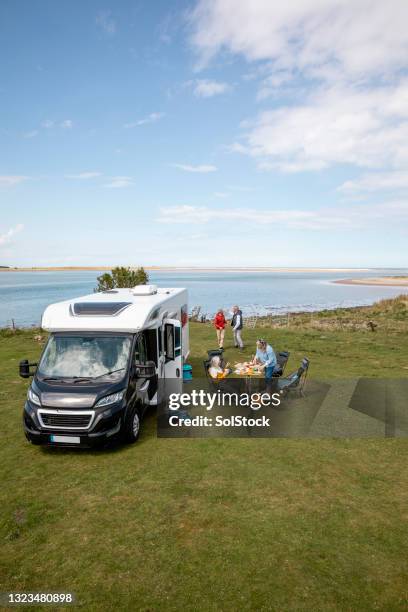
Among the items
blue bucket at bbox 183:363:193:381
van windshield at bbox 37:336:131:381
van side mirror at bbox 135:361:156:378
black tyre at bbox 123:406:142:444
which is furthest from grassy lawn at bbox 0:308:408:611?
blue bucket at bbox 183:363:193:381

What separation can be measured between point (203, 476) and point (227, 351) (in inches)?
448

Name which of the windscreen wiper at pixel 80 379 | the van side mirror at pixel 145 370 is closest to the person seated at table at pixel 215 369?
the van side mirror at pixel 145 370

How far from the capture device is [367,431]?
928 cm

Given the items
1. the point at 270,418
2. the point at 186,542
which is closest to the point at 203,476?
the point at 186,542

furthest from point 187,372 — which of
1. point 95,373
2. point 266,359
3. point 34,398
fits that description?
point 34,398

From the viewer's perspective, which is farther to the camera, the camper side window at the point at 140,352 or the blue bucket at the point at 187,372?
the blue bucket at the point at 187,372

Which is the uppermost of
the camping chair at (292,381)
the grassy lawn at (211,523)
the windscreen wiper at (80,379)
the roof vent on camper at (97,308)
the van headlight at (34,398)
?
the roof vent on camper at (97,308)

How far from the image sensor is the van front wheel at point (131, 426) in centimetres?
827

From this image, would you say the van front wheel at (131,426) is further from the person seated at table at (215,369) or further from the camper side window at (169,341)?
the person seated at table at (215,369)

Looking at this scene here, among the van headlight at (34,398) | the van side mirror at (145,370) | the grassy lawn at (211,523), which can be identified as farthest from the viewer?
the van side mirror at (145,370)

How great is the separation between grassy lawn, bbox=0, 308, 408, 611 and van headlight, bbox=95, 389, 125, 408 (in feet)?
3.93

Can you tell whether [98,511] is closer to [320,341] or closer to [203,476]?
[203,476]

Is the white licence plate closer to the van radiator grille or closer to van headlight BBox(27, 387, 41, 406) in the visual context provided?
the van radiator grille

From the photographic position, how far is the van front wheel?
8.27 m
